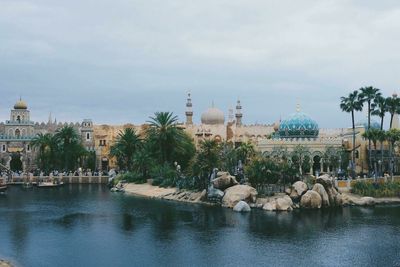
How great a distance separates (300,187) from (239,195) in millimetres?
6274

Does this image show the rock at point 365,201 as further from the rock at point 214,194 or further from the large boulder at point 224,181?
the rock at point 214,194

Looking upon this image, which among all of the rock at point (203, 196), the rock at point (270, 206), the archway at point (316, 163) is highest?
the archway at point (316, 163)

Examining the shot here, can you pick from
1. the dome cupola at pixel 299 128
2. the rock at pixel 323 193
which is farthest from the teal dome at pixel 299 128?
the rock at pixel 323 193

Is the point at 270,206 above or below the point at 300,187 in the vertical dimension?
below

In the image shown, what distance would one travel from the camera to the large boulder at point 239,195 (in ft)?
179

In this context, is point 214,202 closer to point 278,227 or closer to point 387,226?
point 278,227

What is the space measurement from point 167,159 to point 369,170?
29461 millimetres

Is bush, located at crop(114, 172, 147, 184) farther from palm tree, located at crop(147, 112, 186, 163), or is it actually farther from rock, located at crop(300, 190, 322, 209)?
rock, located at crop(300, 190, 322, 209)

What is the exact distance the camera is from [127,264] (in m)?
31.0

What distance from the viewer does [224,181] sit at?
5750 centimetres

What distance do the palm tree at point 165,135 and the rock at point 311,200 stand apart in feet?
91.7

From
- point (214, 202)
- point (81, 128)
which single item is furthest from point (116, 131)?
point (214, 202)

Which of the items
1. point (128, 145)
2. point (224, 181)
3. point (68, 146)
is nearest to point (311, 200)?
point (224, 181)

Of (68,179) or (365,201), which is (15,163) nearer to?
(68,179)
